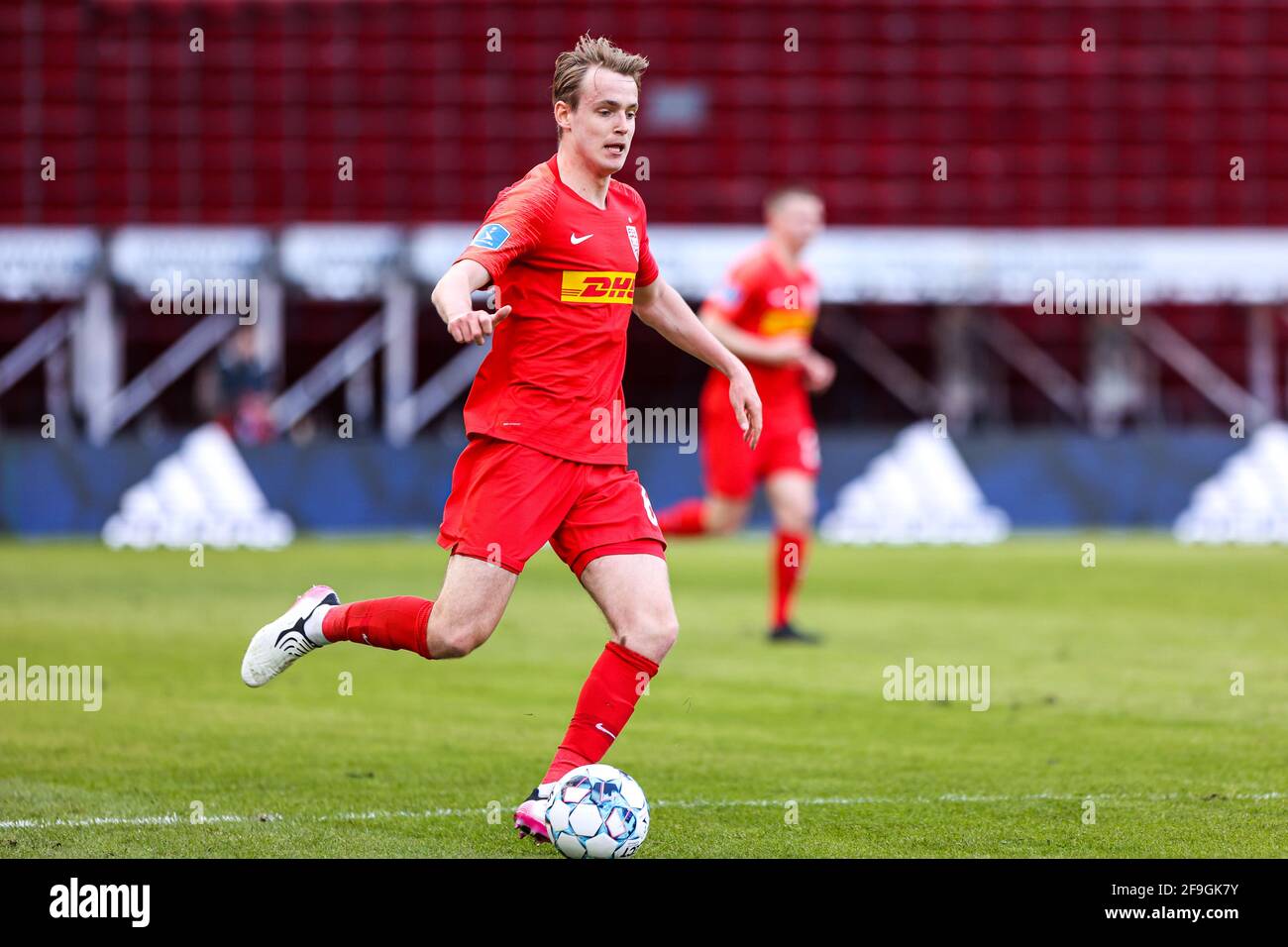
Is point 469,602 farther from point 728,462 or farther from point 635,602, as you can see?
point 728,462

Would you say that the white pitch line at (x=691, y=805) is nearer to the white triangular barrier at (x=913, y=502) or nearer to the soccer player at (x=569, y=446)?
the soccer player at (x=569, y=446)

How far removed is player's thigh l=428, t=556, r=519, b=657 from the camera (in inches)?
235

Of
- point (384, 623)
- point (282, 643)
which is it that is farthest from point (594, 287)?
point (282, 643)

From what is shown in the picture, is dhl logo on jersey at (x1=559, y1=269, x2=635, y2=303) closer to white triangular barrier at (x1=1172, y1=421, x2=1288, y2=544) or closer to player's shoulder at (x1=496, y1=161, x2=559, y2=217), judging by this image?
player's shoulder at (x1=496, y1=161, x2=559, y2=217)

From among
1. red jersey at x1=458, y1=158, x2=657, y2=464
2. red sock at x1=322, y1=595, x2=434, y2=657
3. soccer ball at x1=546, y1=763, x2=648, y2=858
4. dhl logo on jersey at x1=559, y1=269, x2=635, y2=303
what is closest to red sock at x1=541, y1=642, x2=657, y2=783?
soccer ball at x1=546, y1=763, x2=648, y2=858

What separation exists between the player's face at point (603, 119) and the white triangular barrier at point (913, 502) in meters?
14.8

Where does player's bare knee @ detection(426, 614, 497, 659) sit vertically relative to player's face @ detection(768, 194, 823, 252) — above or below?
below

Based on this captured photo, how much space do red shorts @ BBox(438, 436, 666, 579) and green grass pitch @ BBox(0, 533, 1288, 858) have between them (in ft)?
3.01

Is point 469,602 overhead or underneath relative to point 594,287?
underneath

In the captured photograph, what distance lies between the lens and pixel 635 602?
238 inches

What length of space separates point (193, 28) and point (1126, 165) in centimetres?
1420

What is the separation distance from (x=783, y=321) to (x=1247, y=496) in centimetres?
1077

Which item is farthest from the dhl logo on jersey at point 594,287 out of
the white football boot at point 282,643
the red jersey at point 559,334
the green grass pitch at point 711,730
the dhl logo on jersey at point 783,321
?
the dhl logo on jersey at point 783,321

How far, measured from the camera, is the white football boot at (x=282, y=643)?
642 cm
